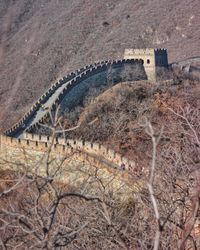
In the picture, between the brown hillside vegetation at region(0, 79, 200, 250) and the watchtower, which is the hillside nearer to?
the watchtower

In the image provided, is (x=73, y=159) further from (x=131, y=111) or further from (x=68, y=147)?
(x=131, y=111)

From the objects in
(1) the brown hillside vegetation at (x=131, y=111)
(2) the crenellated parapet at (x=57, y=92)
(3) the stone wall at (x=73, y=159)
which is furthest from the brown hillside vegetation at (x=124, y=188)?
(2) the crenellated parapet at (x=57, y=92)

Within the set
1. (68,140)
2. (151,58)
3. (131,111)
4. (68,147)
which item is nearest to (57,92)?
(131,111)

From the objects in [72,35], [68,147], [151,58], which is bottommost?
[68,147]

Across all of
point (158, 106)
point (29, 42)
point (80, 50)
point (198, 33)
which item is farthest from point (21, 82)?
point (158, 106)

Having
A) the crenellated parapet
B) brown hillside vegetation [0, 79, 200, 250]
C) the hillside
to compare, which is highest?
the hillside

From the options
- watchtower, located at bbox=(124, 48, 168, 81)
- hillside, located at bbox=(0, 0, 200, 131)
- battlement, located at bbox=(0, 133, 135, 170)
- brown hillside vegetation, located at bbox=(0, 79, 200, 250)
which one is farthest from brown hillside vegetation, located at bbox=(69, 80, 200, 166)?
hillside, located at bbox=(0, 0, 200, 131)
